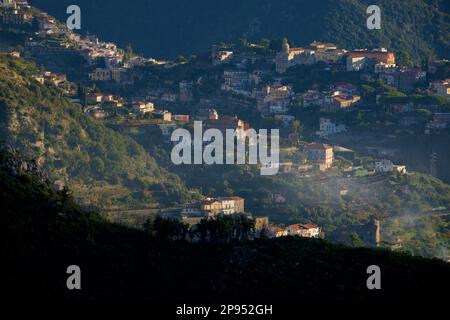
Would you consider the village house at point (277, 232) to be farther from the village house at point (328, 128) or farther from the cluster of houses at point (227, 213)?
the village house at point (328, 128)

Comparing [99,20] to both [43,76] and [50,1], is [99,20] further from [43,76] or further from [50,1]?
[43,76]

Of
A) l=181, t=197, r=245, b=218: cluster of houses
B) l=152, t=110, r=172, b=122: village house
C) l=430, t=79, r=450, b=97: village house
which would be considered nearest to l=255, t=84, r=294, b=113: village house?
l=152, t=110, r=172, b=122: village house

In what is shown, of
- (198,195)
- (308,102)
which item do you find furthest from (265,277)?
(308,102)

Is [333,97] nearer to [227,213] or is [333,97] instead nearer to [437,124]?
[437,124]

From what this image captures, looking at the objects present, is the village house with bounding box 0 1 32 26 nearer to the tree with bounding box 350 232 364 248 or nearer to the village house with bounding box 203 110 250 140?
the village house with bounding box 203 110 250 140

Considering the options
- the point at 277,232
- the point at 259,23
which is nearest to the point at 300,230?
the point at 277,232

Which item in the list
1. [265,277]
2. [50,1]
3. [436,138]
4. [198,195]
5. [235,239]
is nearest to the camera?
[265,277]
